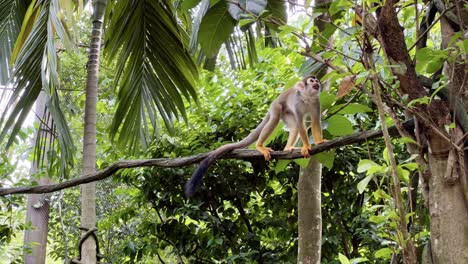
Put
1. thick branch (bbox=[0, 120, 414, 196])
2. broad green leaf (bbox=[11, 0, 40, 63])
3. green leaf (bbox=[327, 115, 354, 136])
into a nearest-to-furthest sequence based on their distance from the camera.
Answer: thick branch (bbox=[0, 120, 414, 196]) → green leaf (bbox=[327, 115, 354, 136]) → broad green leaf (bbox=[11, 0, 40, 63])

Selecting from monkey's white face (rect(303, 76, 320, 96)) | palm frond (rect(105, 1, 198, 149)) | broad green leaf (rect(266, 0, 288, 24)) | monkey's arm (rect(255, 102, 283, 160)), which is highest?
palm frond (rect(105, 1, 198, 149))

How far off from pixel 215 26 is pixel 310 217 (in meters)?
1.34

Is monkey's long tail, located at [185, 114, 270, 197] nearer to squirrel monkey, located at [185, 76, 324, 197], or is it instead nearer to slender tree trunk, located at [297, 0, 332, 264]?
squirrel monkey, located at [185, 76, 324, 197]

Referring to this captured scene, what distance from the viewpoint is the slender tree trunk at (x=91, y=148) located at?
3115 millimetres

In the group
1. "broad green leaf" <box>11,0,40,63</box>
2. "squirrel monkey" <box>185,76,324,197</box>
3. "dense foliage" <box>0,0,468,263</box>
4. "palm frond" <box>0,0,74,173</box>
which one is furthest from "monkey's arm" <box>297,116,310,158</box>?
"broad green leaf" <box>11,0,40,63</box>

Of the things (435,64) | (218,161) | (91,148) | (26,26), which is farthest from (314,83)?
(26,26)

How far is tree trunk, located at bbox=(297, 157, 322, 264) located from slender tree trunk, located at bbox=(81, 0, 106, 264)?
1272mm

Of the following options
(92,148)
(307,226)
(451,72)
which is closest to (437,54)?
(451,72)

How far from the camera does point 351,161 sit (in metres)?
4.18

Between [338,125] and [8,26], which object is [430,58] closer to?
[338,125]

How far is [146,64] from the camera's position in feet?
13.6

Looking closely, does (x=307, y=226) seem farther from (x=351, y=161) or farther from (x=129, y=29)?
(x=129, y=29)

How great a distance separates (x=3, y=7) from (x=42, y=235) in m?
4.59

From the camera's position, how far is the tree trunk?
280cm
